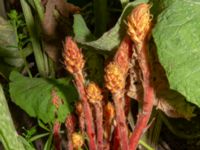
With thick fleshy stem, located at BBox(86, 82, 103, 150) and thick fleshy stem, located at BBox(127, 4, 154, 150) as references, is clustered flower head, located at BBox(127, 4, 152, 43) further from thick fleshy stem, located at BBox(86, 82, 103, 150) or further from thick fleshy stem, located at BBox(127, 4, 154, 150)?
thick fleshy stem, located at BBox(86, 82, 103, 150)

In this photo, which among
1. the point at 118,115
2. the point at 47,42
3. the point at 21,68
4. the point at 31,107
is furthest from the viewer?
the point at 21,68

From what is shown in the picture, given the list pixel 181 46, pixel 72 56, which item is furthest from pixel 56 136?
pixel 181 46

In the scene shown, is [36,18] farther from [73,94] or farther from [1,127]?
[1,127]

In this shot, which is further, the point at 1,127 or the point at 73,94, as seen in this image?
the point at 73,94

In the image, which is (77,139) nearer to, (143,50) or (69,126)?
(69,126)

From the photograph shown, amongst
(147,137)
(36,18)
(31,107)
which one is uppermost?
(36,18)

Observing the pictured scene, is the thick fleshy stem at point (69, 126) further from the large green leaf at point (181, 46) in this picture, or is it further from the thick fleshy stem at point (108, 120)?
the large green leaf at point (181, 46)

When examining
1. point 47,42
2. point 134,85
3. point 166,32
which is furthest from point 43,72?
point 166,32
